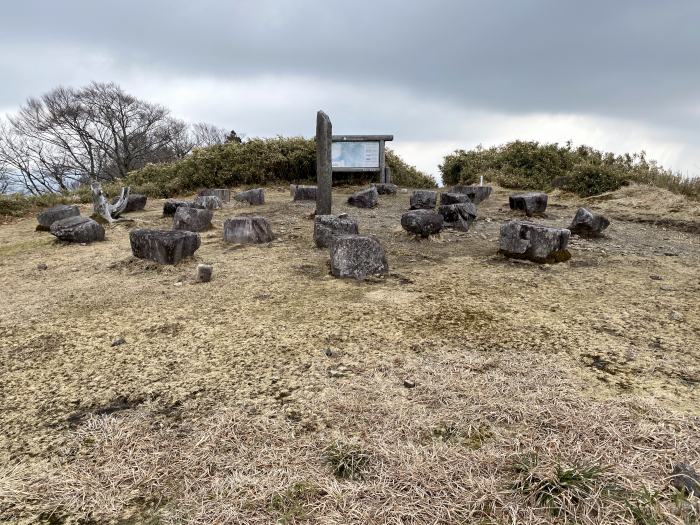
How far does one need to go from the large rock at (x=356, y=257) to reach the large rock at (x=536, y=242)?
5.45 ft

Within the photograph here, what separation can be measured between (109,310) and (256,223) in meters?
2.65

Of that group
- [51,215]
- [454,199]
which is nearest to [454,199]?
[454,199]

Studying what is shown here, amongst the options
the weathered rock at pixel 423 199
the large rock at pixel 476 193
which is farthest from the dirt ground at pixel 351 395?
the large rock at pixel 476 193

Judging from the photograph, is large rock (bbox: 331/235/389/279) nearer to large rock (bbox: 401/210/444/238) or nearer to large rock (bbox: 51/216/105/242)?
large rock (bbox: 401/210/444/238)

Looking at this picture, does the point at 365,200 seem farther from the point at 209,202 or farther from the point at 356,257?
the point at 356,257

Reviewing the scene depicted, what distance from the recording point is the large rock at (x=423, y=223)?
6.09 m

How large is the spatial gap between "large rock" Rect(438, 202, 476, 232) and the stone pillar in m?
2.13

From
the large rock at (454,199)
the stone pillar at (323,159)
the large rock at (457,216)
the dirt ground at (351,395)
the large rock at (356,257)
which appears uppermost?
the stone pillar at (323,159)

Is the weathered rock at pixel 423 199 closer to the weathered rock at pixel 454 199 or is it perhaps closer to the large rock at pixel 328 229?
the weathered rock at pixel 454 199

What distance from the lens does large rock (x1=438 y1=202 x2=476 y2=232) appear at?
6.72 metres

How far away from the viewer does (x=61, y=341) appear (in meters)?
3.12

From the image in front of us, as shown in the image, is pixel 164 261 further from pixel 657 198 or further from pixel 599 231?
pixel 657 198

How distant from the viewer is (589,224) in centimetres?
612

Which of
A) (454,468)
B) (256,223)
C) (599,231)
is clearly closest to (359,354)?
(454,468)
